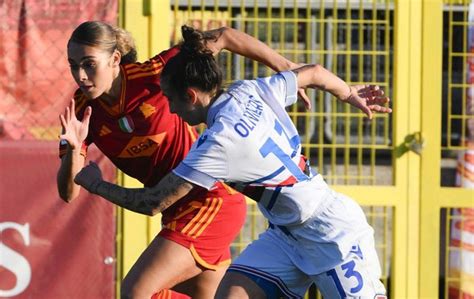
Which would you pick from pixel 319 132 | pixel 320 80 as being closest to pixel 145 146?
pixel 320 80

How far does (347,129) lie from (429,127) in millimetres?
464

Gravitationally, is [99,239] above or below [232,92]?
below

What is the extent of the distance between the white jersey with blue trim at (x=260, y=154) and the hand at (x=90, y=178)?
1.16ft

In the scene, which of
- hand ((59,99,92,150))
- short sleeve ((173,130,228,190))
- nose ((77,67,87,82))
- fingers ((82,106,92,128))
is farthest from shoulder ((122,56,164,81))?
short sleeve ((173,130,228,190))

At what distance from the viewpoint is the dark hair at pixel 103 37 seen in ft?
18.2

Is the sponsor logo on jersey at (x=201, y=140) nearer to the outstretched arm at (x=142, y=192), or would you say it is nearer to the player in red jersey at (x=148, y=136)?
the outstretched arm at (x=142, y=192)

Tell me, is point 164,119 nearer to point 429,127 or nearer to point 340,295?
point 340,295

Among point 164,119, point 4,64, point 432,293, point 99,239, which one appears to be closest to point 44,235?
point 99,239

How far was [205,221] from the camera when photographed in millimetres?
5781

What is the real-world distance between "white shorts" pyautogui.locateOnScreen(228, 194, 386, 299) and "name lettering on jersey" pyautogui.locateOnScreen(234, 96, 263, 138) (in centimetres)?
52

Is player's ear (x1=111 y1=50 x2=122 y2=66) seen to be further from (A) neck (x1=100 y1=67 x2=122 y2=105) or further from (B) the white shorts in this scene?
(B) the white shorts

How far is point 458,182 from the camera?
23.5 ft

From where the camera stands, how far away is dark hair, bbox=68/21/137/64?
5.54 m

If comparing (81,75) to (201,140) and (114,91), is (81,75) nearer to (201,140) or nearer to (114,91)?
(114,91)
